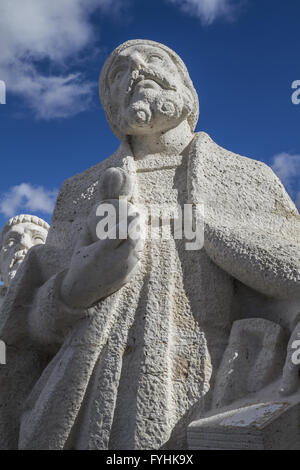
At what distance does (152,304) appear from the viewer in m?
2.35

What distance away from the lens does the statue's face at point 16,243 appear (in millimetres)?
4836

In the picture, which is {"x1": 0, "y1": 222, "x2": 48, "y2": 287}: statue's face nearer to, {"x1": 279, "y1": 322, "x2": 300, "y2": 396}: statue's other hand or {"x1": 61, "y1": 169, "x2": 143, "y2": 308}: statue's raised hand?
{"x1": 61, "y1": 169, "x2": 143, "y2": 308}: statue's raised hand

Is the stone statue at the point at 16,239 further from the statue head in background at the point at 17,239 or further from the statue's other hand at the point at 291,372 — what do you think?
Answer: the statue's other hand at the point at 291,372

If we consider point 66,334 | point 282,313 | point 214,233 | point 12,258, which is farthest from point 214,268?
point 12,258

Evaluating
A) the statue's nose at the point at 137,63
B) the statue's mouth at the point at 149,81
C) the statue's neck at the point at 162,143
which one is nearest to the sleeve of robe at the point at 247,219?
the statue's neck at the point at 162,143

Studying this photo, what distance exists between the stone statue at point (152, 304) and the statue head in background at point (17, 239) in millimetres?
2073

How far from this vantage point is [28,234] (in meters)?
4.94

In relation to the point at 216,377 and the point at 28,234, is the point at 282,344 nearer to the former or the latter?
the point at 216,377

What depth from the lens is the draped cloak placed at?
7.02 feet

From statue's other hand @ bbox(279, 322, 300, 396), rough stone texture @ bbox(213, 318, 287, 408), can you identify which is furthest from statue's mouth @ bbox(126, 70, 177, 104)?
statue's other hand @ bbox(279, 322, 300, 396)

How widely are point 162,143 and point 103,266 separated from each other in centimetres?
102

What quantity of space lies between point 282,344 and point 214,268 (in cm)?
49

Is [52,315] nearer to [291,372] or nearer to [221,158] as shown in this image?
[291,372]

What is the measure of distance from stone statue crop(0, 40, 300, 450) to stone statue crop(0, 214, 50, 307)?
207 centimetres
